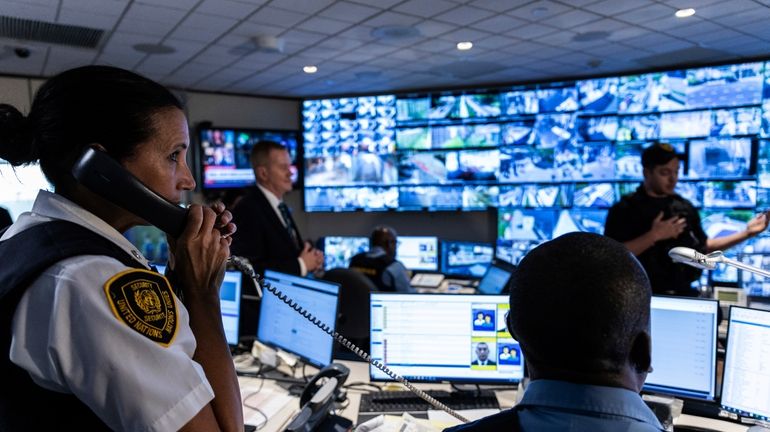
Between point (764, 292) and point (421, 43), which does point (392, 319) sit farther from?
point (764, 292)

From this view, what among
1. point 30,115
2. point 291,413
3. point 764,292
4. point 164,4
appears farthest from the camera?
point 764,292

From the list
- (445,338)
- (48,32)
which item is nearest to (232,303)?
(445,338)

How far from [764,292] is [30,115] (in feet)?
19.0

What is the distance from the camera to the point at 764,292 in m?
4.84

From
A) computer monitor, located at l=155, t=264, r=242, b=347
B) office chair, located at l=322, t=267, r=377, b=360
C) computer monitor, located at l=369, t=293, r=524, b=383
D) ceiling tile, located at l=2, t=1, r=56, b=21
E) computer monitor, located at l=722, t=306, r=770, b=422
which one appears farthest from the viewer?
ceiling tile, located at l=2, t=1, r=56, b=21

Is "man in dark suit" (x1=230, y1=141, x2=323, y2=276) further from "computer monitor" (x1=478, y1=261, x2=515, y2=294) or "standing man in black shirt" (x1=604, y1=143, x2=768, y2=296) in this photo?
"standing man in black shirt" (x1=604, y1=143, x2=768, y2=296)

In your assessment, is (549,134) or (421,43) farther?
(549,134)

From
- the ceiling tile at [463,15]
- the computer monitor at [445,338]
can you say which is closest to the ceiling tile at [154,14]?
the ceiling tile at [463,15]

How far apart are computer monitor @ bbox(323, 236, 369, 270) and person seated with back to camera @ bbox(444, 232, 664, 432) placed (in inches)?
213

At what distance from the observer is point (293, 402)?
74.8 inches

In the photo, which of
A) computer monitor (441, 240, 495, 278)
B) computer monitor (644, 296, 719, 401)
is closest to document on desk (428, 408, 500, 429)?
computer monitor (644, 296, 719, 401)

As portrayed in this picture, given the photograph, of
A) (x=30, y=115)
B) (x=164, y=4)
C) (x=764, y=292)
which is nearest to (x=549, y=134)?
(x=764, y=292)

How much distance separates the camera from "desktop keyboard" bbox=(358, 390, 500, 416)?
1.79 meters

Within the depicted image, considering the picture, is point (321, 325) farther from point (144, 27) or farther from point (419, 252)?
point (419, 252)
